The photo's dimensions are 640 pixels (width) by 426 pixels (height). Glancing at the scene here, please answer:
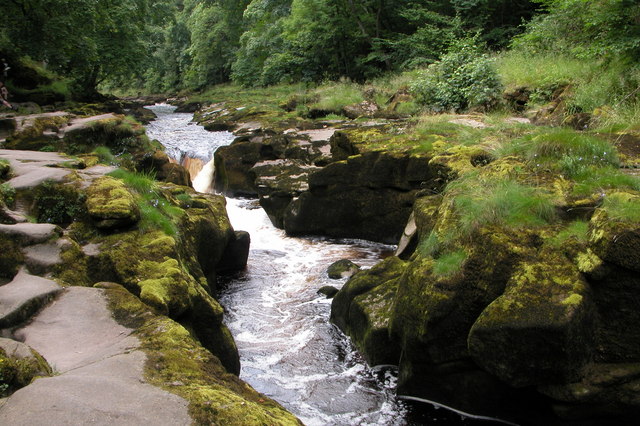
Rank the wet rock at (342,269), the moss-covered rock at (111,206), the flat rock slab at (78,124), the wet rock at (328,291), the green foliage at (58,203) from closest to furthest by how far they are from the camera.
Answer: the moss-covered rock at (111,206), the green foliage at (58,203), the wet rock at (328,291), the wet rock at (342,269), the flat rock slab at (78,124)

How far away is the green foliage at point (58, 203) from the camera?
642 cm

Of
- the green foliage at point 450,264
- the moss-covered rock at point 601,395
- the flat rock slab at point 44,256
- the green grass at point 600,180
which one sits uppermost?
the green grass at point 600,180

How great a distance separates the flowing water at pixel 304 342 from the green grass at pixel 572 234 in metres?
2.00

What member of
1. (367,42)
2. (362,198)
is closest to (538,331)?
(362,198)

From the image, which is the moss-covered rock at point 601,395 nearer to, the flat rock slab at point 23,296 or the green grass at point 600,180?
the green grass at point 600,180

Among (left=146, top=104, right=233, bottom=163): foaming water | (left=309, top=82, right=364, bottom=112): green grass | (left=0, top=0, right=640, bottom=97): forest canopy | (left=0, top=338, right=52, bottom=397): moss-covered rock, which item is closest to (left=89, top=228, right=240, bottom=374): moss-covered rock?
(left=0, top=338, right=52, bottom=397): moss-covered rock

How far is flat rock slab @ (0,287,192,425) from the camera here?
2.76 meters

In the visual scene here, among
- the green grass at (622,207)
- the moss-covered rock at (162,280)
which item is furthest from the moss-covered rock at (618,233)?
the moss-covered rock at (162,280)

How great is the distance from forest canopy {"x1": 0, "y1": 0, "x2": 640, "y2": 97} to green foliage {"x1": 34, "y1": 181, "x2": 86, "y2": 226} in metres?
10.2

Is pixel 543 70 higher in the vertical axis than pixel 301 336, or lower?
higher

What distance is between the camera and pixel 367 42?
2911 centimetres

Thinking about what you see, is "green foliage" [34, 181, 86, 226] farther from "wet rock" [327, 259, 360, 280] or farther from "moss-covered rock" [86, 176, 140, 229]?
"wet rock" [327, 259, 360, 280]

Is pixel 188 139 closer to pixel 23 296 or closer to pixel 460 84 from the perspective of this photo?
pixel 460 84

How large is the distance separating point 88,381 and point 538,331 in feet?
11.5
